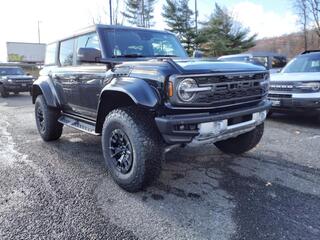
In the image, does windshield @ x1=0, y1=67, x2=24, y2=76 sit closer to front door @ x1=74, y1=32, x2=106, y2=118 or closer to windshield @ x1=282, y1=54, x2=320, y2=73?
front door @ x1=74, y1=32, x2=106, y2=118

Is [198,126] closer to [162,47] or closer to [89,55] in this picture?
[89,55]

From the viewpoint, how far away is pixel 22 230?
8.96ft

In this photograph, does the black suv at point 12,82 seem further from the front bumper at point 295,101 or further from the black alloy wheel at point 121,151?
the black alloy wheel at point 121,151

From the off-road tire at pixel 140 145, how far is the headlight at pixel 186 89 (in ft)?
1.52

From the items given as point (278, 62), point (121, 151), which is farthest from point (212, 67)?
point (278, 62)

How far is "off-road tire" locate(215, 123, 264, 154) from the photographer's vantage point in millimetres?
4352

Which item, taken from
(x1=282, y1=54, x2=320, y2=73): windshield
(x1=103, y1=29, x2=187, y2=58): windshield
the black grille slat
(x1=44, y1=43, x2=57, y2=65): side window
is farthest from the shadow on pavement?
(x1=44, y1=43, x2=57, y2=65): side window

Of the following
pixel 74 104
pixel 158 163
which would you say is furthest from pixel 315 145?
pixel 74 104

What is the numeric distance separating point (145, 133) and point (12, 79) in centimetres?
1546

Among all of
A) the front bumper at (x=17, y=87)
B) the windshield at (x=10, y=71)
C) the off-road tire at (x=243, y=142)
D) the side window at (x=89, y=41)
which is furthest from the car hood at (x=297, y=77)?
the windshield at (x=10, y=71)

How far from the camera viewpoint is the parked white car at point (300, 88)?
6133 millimetres

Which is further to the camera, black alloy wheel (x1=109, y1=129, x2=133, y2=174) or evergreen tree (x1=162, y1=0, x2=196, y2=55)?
evergreen tree (x1=162, y1=0, x2=196, y2=55)

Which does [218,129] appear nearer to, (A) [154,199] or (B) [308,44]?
(A) [154,199]

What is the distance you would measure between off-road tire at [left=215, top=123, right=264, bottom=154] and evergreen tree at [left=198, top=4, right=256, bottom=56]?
27.7 metres
